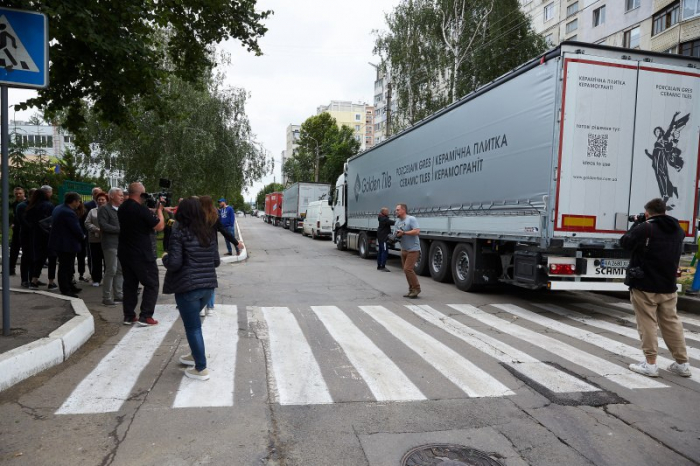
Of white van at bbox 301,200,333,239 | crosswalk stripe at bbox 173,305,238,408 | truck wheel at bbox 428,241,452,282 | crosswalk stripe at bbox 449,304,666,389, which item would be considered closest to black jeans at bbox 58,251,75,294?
crosswalk stripe at bbox 173,305,238,408

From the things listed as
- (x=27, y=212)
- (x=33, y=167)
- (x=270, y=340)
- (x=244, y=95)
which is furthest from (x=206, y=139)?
(x=270, y=340)

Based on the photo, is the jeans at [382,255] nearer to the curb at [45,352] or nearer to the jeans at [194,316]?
the curb at [45,352]

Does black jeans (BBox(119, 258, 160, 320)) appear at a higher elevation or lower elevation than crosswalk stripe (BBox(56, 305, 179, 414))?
higher

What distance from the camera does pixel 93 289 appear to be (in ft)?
29.5

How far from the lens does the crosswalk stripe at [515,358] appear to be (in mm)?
4531

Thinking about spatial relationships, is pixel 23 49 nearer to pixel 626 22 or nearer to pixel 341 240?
pixel 341 240

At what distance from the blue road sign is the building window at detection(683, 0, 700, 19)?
93.7 feet

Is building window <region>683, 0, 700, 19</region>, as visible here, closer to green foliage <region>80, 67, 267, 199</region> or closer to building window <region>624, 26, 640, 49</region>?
building window <region>624, 26, 640, 49</region>

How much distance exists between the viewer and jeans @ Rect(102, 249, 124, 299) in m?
7.35

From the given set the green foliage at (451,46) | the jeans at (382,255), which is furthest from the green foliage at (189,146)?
the jeans at (382,255)

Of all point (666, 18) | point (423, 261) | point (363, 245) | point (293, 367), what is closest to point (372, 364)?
point (293, 367)

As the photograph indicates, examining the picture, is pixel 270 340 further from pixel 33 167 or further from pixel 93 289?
pixel 33 167

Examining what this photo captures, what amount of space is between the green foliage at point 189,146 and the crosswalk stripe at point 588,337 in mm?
18454

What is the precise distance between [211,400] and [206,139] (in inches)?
813
